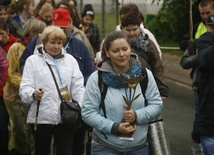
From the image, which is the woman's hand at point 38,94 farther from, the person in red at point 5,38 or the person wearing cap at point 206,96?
the person in red at point 5,38

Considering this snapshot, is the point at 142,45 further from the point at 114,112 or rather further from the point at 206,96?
the point at 114,112

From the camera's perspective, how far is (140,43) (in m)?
7.51

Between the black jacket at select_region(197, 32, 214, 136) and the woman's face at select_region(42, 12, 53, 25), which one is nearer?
the black jacket at select_region(197, 32, 214, 136)

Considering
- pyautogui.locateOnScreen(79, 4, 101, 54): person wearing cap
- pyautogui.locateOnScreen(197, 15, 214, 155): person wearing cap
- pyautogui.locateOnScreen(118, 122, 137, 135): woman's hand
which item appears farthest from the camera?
pyautogui.locateOnScreen(79, 4, 101, 54): person wearing cap

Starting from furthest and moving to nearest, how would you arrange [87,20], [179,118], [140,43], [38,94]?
[87,20]
[179,118]
[140,43]
[38,94]

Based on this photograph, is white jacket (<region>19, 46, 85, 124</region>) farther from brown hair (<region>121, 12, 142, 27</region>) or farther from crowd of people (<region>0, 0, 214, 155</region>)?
brown hair (<region>121, 12, 142, 27</region>)

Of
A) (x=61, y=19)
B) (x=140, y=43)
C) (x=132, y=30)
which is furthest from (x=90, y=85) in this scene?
(x=61, y=19)

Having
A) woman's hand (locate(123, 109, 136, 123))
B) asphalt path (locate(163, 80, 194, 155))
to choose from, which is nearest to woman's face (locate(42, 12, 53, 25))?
asphalt path (locate(163, 80, 194, 155))

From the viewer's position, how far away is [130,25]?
7.38 m

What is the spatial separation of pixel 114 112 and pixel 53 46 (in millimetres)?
1710

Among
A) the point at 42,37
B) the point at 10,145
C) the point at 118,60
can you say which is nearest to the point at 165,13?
the point at 10,145

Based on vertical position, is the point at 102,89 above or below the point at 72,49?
above

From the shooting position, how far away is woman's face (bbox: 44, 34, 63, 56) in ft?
23.0

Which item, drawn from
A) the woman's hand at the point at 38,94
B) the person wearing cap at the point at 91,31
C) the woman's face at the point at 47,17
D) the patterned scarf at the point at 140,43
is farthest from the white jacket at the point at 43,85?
the person wearing cap at the point at 91,31
